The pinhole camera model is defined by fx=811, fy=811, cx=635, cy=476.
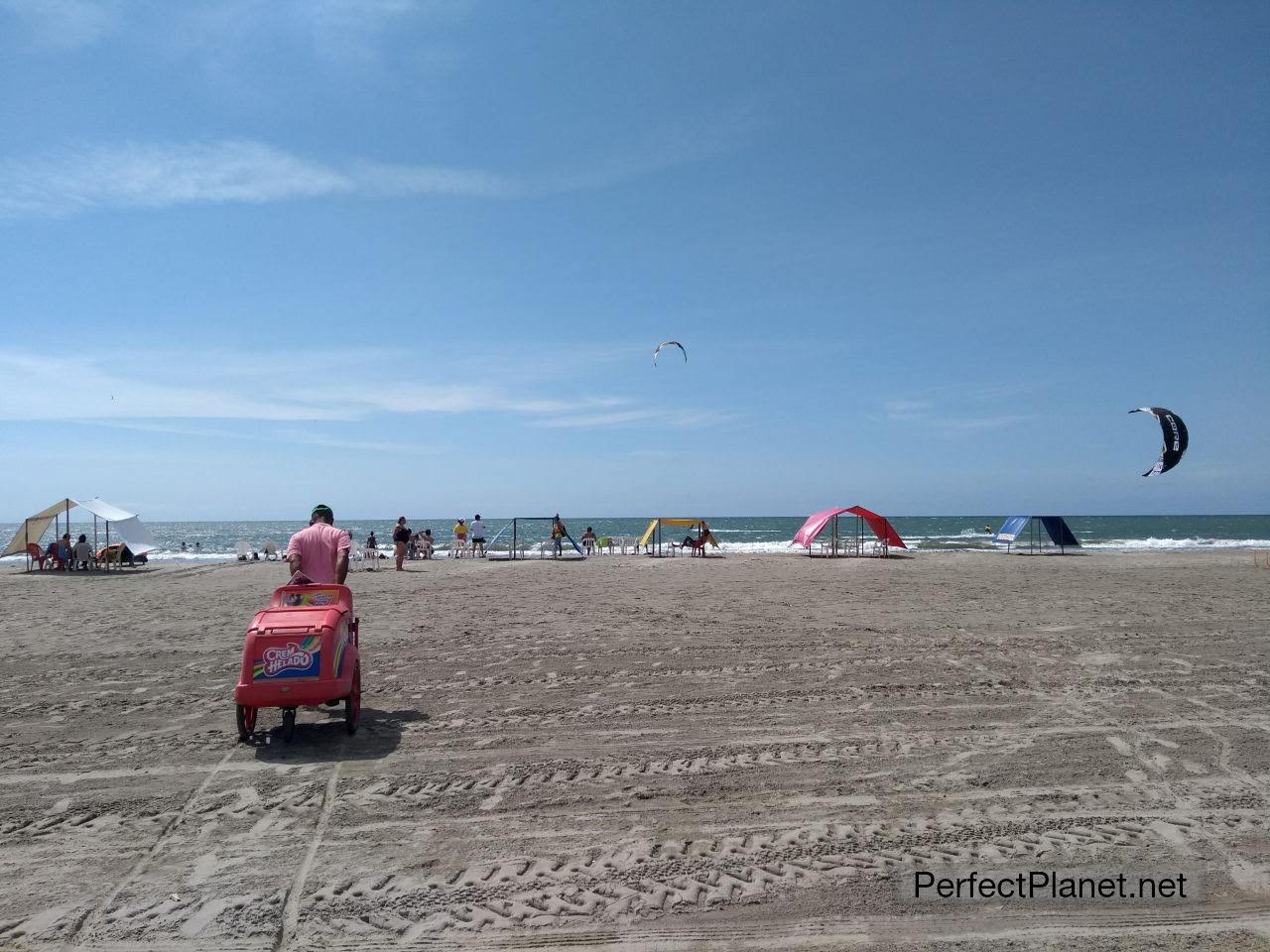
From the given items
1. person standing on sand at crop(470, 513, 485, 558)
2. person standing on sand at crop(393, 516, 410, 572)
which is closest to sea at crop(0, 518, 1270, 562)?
person standing on sand at crop(470, 513, 485, 558)

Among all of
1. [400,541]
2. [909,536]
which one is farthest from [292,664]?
[909,536]

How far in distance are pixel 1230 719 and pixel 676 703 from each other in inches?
173

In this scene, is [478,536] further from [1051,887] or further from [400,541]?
[1051,887]

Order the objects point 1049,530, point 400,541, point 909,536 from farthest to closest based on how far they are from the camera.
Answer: point 909,536 → point 1049,530 → point 400,541

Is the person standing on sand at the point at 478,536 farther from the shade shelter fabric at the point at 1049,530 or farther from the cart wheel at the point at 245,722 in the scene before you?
the cart wheel at the point at 245,722

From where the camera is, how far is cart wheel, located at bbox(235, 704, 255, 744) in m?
5.97

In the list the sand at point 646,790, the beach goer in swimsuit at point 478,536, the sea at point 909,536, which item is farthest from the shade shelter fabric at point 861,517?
the sand at point 646,790

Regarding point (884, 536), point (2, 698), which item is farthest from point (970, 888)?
point (884, 536)

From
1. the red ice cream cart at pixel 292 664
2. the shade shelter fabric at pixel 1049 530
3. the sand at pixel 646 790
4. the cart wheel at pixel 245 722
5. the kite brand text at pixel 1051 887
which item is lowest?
the kite brand text at pixel 1051 887

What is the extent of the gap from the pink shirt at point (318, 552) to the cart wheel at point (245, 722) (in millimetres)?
1214

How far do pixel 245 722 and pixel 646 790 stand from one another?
318 centimetres

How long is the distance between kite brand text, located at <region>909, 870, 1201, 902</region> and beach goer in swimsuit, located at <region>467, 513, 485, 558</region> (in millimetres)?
26131

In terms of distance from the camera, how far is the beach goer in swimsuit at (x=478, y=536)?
95.7 feet

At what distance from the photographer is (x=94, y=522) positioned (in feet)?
80.5
